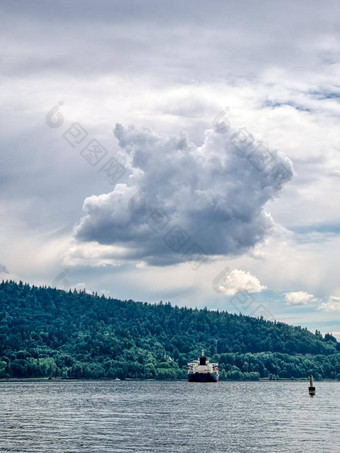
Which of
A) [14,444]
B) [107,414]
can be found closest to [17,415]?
[107,414]

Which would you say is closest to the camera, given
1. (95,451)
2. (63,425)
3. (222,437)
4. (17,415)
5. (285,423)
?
(95,451)

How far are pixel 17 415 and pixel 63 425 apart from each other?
89.8 ft

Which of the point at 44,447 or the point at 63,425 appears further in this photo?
the point at 63,425

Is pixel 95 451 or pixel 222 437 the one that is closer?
pixel 95 451

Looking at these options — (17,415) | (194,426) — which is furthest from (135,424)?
(17,415)

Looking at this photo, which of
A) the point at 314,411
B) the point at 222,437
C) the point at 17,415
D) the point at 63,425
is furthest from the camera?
the point at 314,411

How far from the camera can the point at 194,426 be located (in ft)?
422

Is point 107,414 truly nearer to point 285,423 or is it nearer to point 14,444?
point 285,423

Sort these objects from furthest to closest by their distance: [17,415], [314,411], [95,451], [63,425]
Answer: [314,411], [17,415], [63,425], [95,451]

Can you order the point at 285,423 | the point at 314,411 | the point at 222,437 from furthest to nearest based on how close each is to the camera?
the point at 314,411, the point at 285,423, the point at 222,437

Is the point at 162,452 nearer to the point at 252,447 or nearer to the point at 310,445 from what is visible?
the point at 252,447

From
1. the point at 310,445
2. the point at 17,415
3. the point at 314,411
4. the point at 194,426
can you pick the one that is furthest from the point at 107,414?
the point at 310,445

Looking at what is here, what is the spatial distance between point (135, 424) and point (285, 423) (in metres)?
29.5

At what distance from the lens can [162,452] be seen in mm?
91500
